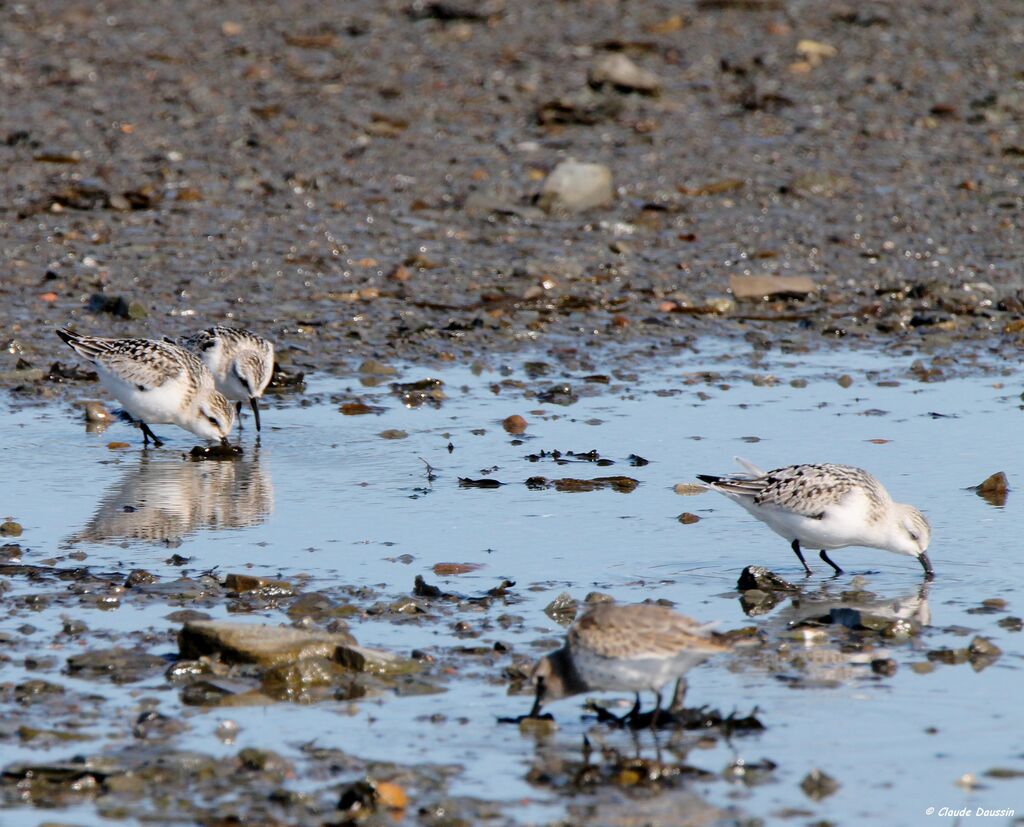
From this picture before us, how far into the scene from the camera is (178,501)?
36.9 feet

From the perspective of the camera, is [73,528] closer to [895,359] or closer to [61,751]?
[61,751]

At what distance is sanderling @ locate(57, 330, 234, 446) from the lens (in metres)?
12.7

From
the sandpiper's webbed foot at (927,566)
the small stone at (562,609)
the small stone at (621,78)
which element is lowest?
the small stone at (562,609)

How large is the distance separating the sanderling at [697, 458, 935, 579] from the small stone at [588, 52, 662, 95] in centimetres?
1322

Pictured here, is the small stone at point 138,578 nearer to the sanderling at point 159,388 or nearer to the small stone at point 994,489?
the sanderling at point 159,388

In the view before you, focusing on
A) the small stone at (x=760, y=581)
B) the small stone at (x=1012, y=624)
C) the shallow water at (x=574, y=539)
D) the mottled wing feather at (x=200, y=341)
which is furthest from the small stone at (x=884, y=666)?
the mottled wing feather at (x=200, y=341)

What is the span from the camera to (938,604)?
30.2ft

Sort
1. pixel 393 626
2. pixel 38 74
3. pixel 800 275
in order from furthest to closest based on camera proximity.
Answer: pixel 38 74 → pixel 800 275 → pixel 393 626

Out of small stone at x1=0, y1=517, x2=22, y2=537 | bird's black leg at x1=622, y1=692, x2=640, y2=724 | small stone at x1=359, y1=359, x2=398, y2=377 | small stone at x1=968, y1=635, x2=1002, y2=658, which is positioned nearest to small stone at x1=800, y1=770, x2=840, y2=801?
bird's black leg at x1=622, y1=692, x2=640, y2=724

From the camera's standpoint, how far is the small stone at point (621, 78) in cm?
2239

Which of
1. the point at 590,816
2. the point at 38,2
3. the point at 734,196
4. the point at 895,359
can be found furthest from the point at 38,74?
the point at 590,816

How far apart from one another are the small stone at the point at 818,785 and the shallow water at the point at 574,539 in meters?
0.04

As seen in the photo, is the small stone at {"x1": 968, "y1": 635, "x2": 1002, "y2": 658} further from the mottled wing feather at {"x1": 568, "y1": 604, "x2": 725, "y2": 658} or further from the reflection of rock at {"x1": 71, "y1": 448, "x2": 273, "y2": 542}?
the reflection of rock at {"x1": 71, "y1": 448, "x2": 273, "y2": 542}

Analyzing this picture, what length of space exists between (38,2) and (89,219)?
9.19 meters
